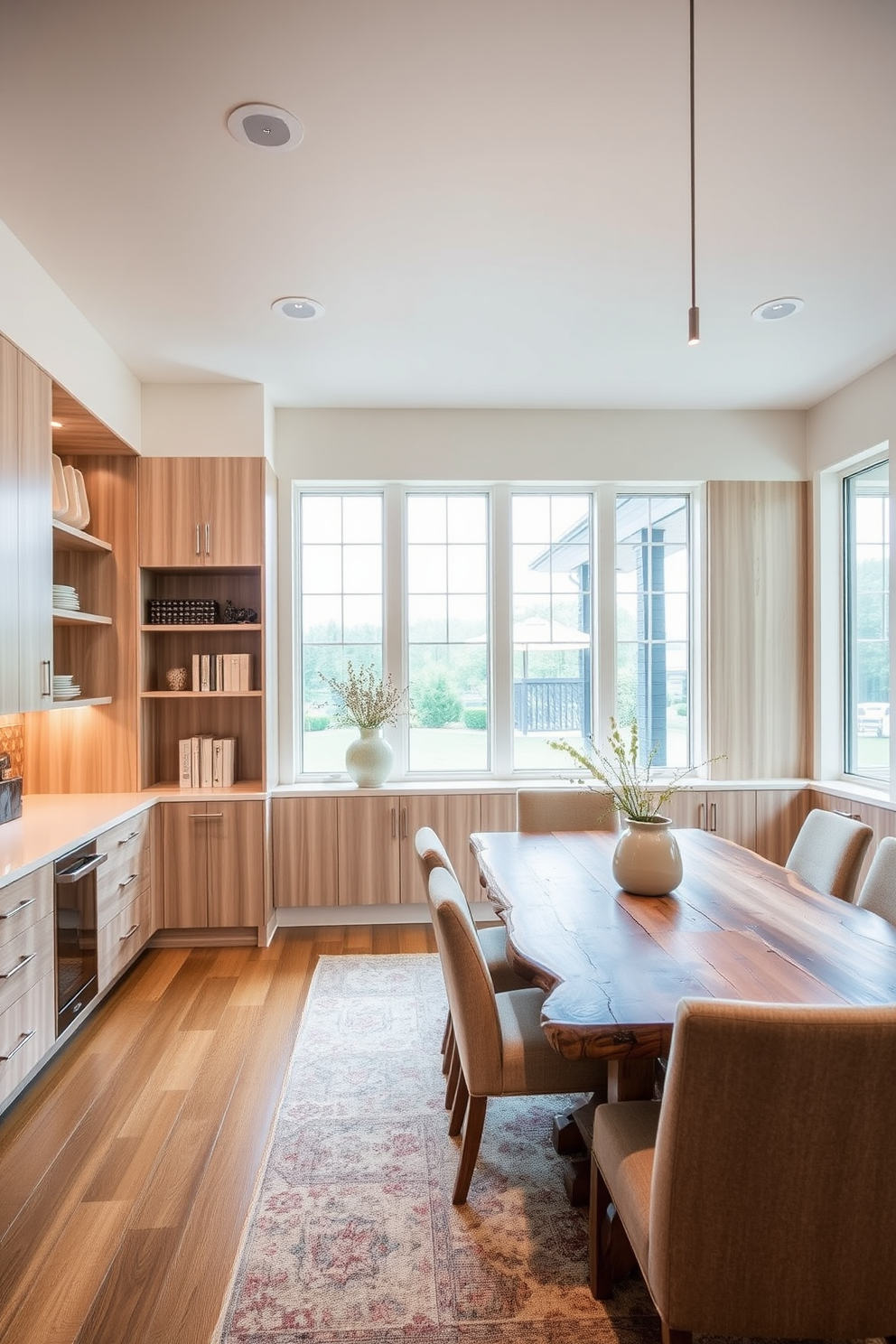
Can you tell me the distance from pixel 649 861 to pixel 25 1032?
205 centimetres

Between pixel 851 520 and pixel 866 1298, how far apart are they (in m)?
4.04

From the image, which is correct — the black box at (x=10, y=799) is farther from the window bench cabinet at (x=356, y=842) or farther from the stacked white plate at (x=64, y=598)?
the window bench cabinet at (x=356, y=842)

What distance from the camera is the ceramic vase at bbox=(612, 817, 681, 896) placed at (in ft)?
7.33

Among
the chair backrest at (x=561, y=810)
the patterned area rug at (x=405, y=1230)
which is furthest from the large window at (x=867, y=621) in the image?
the patterned area rug at (x=405, y=1230)

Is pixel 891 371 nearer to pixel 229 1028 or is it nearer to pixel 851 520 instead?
pixel 851 520

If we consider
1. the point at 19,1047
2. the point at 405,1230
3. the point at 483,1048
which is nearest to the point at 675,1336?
the point at 483,1048

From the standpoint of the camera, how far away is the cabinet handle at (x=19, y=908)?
225 centimetres

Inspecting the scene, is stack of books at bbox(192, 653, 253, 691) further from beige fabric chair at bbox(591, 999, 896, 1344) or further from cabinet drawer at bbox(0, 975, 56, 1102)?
beige fabric chair at bbox(591, 999, 896, 1344)

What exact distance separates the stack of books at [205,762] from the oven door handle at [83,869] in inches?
38.1

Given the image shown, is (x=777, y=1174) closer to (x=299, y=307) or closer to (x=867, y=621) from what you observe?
(x=299, y=307)

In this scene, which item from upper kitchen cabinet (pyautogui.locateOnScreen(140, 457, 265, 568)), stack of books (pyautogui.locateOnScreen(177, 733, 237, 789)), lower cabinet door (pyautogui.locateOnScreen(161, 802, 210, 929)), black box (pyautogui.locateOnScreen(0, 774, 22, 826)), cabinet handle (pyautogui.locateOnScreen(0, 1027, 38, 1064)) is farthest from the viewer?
stack of books (pyautogui.locateOnScreen(177, 733, 237, 789))

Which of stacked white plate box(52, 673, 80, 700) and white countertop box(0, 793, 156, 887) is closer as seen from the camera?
white countertop box(0, 793, 156, 887)

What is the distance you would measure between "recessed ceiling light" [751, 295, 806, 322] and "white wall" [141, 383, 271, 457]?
247 cm

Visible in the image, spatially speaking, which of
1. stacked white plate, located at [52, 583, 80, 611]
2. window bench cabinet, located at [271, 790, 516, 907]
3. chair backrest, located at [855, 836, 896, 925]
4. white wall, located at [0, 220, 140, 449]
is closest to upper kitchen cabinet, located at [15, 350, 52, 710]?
white wall, located at [0, 220, 140, 449]
